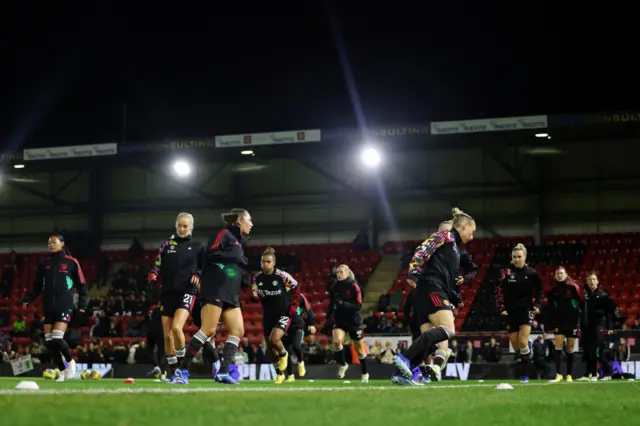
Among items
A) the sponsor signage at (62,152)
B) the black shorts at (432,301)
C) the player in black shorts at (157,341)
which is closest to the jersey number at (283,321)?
the player in black shorts at (157,341)

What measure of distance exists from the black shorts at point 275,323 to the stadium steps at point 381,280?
16300mm

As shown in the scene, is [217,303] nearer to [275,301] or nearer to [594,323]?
[275,301]

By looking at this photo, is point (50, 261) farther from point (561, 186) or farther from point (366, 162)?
point (561, 186)

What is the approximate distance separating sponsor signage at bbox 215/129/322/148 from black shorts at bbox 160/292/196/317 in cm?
1850

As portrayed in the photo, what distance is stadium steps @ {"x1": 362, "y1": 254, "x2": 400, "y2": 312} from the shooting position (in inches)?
1358

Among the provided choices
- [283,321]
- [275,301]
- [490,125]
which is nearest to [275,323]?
[283,321]

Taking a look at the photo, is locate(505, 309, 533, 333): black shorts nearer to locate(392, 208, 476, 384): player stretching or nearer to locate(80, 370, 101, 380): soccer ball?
locate(392, 208, 476, 384): player stretching

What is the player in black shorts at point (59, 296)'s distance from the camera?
50.8ft

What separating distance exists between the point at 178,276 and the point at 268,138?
18940 millimetres

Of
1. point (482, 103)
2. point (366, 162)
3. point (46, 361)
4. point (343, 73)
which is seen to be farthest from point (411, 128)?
point (46, 361)

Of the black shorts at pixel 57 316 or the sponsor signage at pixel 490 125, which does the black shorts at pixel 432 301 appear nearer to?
the black shorts at pixel 57 316

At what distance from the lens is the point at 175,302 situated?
1359cm

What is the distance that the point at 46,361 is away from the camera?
29.3m

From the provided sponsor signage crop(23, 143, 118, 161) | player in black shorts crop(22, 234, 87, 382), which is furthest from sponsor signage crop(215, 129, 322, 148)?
player in black shorts crop(22, 234, 87, 382)
